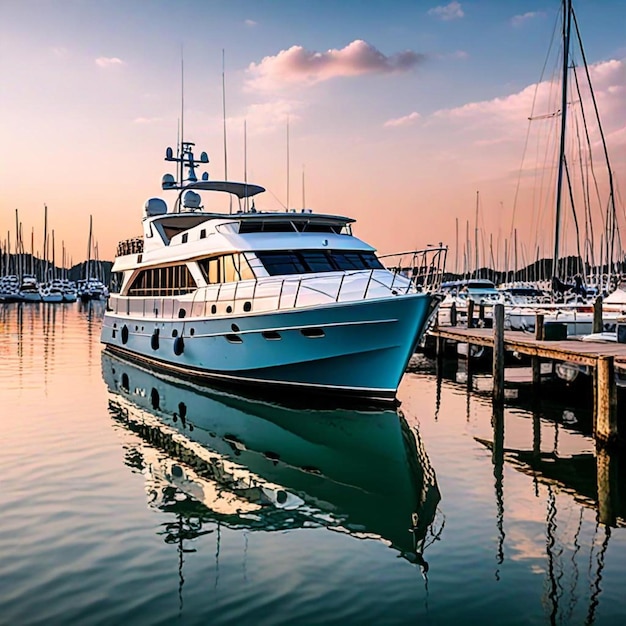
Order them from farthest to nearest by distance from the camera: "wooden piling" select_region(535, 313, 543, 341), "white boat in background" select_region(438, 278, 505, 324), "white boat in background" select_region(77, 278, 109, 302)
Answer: "white boat in background" select_region(77, 278, 109, 302) → "white boat in background" select_region(438, 278, 505, 324) → "wooden piling" select_region(535, 313, 543, 341)

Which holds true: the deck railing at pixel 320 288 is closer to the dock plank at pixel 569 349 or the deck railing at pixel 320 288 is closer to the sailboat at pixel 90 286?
the dock plank at pixel 569 349

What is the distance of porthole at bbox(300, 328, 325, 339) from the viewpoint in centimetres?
1458

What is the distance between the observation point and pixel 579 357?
13.3m

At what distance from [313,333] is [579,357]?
530cm

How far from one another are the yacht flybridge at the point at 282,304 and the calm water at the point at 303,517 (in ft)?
3.37

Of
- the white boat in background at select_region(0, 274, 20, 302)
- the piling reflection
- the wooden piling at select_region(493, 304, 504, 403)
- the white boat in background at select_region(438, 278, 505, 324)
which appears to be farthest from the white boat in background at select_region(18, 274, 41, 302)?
the piling reflection

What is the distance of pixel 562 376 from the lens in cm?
2062

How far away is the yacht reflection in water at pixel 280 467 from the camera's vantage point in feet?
27.8

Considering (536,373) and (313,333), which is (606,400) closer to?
(313,333)

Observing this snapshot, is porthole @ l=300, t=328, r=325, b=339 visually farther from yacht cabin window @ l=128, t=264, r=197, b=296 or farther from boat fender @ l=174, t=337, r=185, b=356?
boat fender @ l=174, t=337, r=185, b=356

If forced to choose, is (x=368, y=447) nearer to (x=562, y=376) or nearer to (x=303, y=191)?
(x=562, y=376)

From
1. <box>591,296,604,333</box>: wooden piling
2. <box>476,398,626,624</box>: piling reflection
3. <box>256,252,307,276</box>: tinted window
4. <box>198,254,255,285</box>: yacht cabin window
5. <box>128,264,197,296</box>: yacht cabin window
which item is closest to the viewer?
<box>476,398,626,624</box>: piling reflection

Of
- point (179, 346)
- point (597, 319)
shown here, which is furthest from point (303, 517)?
point (597, 319)

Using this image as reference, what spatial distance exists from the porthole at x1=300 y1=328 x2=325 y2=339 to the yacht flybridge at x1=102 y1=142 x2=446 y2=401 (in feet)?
0.09
